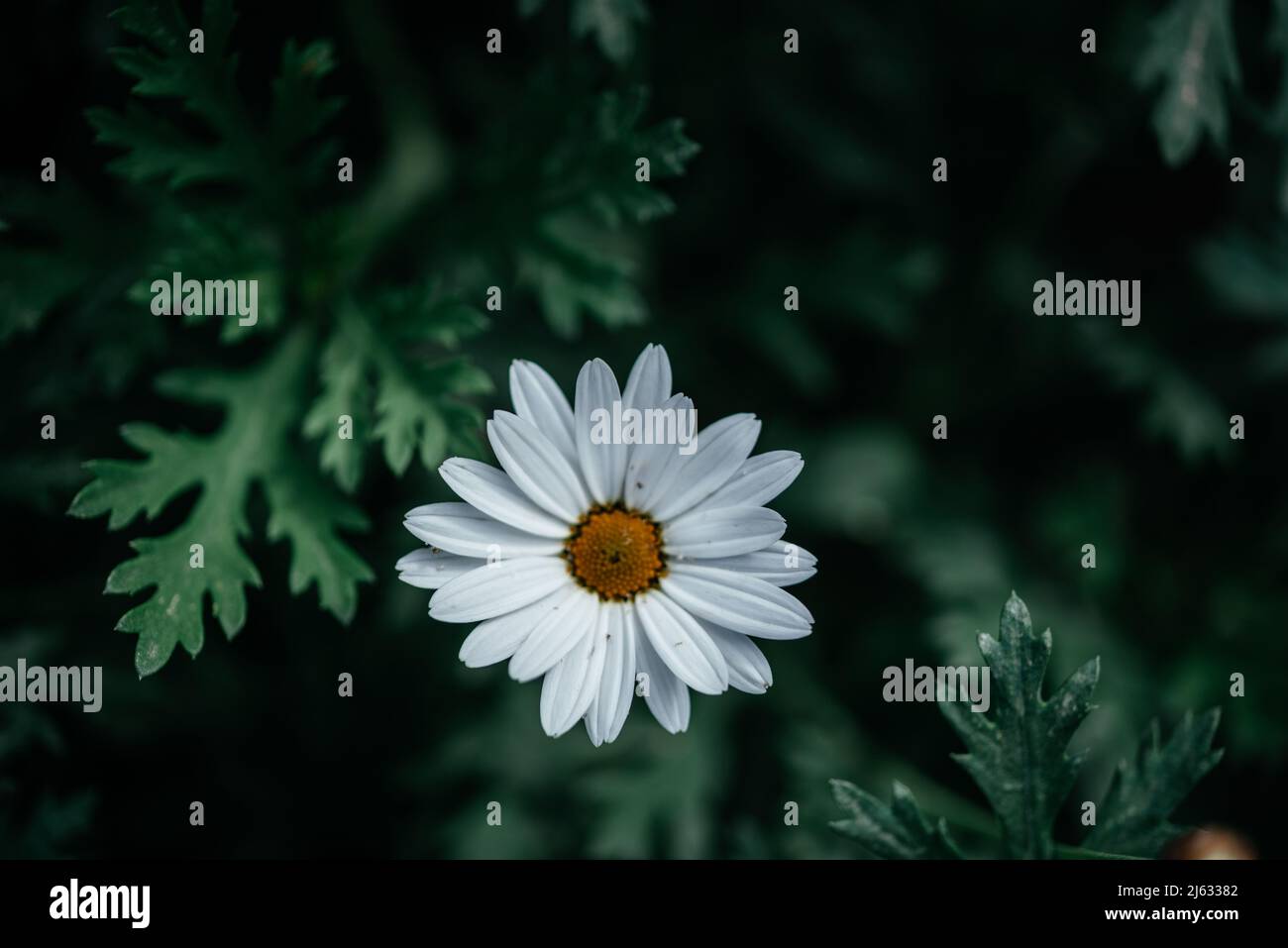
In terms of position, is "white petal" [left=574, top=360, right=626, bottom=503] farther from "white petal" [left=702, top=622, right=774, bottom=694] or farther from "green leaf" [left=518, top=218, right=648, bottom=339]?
"green leaf" [left=518, top=218, right=648, bottom=339]

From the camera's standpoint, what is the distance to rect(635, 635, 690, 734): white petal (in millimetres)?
1954

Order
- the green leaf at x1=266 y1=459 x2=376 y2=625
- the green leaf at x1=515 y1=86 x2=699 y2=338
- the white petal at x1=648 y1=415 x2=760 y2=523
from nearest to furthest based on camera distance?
the white petal at x1=648 y1=415 x2=760 y2=523 < the green leaf at x1=266 y1=459 x2=376 y2=625 < the green leaf at x1=515 y1=86 x2=699 y2=338

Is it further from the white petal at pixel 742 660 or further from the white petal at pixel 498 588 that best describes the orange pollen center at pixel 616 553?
the white petal at pixel 742 660

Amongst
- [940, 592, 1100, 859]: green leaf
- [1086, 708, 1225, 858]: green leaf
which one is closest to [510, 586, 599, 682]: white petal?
[940, 592, 1100, 859]: green leaf

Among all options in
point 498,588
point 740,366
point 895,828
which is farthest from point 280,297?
point 895,828

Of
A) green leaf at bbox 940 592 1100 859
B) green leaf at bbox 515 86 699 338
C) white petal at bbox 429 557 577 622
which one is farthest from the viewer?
green leaf at bbox 515 86 699 338

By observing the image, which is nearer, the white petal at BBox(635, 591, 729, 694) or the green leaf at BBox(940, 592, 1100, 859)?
the white petal at BBox(635, 591, 729, 694)

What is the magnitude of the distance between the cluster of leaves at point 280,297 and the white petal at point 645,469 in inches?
15.0

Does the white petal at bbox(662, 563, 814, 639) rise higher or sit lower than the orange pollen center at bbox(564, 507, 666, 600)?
lower

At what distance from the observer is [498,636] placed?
194 cm

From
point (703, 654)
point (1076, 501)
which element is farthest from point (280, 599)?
point (1076, 501)

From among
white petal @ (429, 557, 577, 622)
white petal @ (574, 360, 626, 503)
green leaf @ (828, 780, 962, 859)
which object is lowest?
green leaf @ (828, 780, 962, 859)

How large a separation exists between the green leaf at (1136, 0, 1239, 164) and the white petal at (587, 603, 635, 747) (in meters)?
1.88

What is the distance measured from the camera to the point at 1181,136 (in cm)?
272
